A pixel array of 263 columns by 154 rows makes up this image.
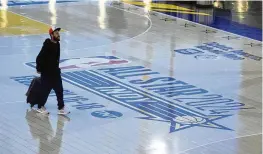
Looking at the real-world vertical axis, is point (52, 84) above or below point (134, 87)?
above

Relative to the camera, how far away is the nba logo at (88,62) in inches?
734

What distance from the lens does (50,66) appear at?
1407 centimetres

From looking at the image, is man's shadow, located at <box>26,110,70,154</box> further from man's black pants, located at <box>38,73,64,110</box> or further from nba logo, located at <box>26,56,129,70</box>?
nba logo, located at <box>26,56,129,70</box>

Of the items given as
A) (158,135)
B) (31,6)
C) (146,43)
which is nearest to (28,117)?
(158,135)

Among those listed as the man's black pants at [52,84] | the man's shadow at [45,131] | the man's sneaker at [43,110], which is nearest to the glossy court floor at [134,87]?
the man's shadow at [45,131]

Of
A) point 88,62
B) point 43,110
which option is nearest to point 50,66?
point 43,110

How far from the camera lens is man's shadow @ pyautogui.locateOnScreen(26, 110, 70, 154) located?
12.7m

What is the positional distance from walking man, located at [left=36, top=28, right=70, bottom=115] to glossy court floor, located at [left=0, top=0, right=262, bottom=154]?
453 mm

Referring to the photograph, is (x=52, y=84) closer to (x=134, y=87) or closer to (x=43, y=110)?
(x=43, y=110)

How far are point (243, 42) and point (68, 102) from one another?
895 centimetres

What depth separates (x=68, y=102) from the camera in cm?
1554

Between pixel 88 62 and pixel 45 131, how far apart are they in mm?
5735

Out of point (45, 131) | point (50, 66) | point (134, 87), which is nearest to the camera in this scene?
point (45, 131)

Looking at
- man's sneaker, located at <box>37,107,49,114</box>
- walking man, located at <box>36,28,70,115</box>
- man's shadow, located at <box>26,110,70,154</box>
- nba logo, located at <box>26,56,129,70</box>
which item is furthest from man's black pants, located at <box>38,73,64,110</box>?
nba logo, located at <box>26,56,129,70</box>
